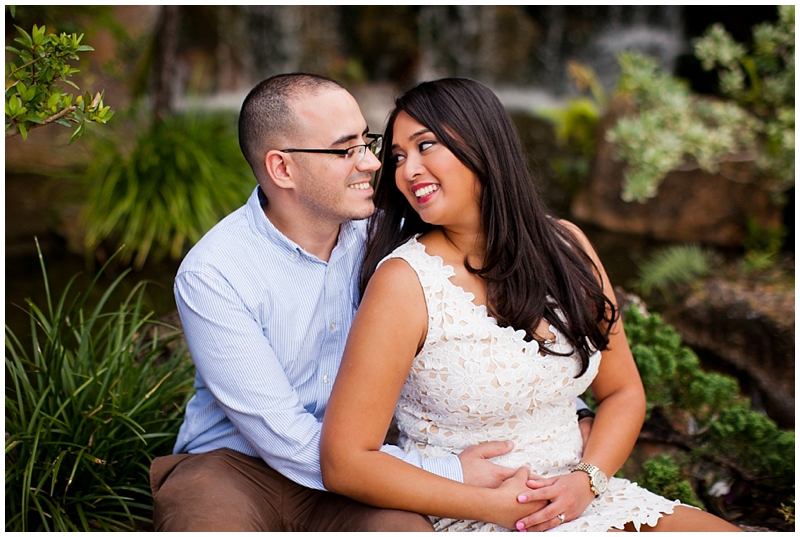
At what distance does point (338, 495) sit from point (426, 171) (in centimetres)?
99

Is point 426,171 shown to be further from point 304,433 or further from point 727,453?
point 727,453

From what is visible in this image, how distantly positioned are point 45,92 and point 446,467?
4.83 feet

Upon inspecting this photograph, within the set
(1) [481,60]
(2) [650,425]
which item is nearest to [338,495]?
(2) [650,425]

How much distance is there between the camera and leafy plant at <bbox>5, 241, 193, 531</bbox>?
2.46m

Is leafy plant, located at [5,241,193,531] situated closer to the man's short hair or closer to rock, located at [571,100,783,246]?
the man's short hair

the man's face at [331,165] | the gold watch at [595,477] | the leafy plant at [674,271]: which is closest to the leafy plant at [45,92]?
the man's face at [331,165]

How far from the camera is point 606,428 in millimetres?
2322

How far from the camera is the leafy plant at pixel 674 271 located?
5.89 m

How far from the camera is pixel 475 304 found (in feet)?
7.11

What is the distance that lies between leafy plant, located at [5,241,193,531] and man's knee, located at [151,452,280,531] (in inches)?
12.0

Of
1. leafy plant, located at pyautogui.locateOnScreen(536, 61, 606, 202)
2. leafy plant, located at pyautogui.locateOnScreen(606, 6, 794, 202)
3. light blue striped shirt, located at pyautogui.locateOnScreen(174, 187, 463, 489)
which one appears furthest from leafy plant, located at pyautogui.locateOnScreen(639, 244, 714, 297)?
light blue striped shirt, located at pyautogui.locateOnScreen(174, 187, 463, 489)

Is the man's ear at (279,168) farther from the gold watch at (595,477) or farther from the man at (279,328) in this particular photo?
the gold watch at (595,477)

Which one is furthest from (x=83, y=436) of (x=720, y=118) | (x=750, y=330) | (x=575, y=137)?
(x=575, y=137)

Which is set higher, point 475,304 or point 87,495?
point 475,304
